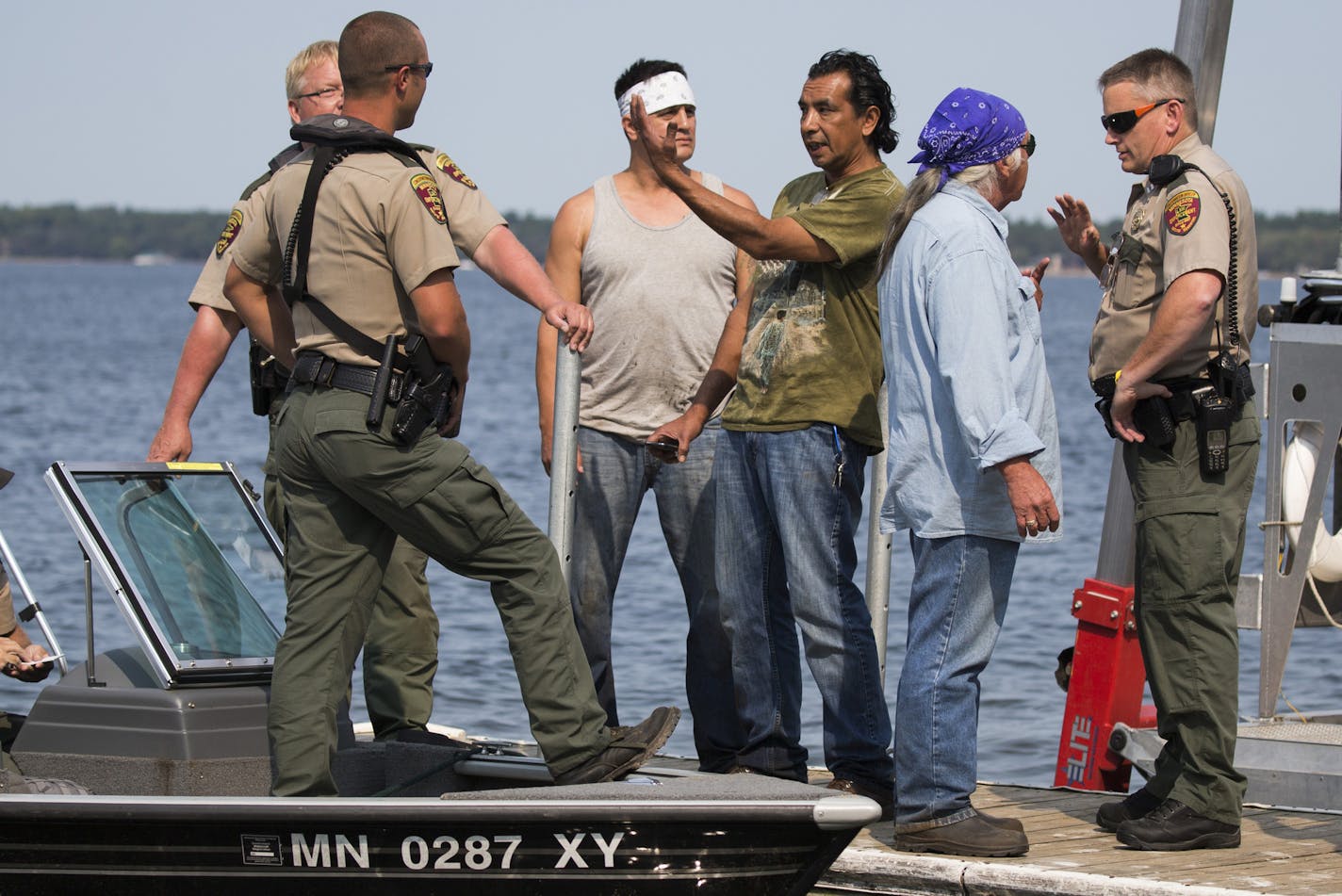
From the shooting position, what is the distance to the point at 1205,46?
5.93 metres

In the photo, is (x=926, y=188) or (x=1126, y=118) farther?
(x=1126, y=118)

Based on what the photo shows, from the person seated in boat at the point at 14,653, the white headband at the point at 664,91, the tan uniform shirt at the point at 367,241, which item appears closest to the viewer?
the tan uniform shirt at the point at 367,241

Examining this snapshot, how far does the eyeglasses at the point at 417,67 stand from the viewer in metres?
4.33

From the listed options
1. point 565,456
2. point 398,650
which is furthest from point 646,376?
point 398,650

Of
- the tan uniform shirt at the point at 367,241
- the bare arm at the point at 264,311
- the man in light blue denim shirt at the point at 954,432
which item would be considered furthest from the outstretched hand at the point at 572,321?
the man in light blue denim shirt at the point at 954,432

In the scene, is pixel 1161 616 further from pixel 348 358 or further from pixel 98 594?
pixel 98 594

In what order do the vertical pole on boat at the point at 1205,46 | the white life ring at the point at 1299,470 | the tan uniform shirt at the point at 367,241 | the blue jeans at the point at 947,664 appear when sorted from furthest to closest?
the vertical pole on boat at the point at 1205,46 < the white life ring at the point at 1299,470 < the blue jeans at the point at 947,664 < the tan uniform shirt at the point at 367,241

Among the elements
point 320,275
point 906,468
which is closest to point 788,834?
point 906,468

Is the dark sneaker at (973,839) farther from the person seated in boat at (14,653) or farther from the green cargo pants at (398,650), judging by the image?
the person seated in boat at (14,653)

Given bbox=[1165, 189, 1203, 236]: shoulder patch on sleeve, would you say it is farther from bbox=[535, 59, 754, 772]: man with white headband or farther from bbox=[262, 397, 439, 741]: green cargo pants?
bbox=[262, 397, 439, 741]: green cargo pants

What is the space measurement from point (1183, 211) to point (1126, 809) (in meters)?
1.55

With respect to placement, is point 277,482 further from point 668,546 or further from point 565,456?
point 668,546

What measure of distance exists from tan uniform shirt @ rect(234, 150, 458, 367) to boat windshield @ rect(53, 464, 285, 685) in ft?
3.32

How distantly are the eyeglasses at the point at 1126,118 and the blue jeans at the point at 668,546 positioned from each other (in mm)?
1471
